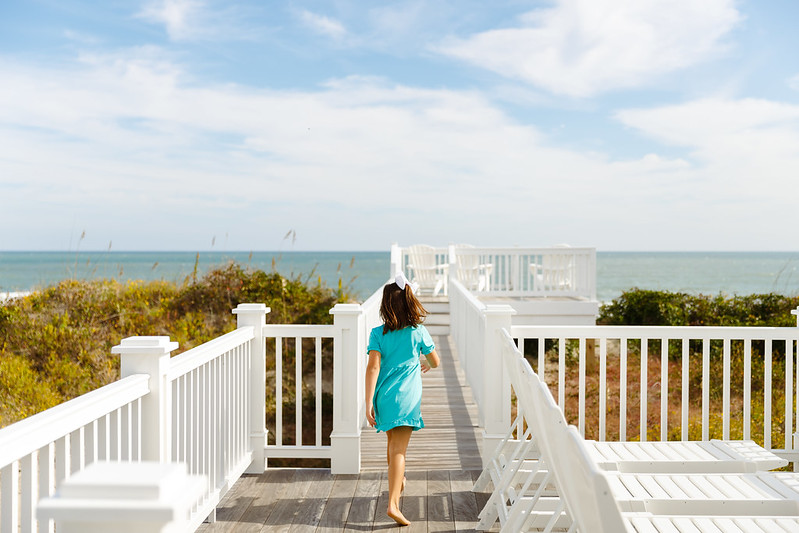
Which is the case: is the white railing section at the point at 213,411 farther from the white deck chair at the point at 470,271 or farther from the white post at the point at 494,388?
the white deck chair at the point at 470,271

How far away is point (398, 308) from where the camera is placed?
385 cm

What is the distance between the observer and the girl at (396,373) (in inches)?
151

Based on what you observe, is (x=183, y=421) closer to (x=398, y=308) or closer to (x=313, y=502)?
(x=313, y=502)

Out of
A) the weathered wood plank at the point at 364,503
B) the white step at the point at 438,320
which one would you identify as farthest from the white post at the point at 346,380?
the white step at the point at 438,320

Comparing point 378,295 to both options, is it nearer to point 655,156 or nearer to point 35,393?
point 35,393

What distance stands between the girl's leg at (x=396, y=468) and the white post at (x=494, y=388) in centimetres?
96

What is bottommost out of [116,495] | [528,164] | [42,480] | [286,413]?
[286,413]

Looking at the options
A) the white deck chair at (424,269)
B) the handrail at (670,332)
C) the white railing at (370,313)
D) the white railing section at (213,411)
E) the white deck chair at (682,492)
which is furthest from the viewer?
the white deck chair at (424,269)

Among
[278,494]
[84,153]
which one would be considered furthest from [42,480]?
[84,153]

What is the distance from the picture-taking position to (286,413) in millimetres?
8555

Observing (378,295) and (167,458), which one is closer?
(167,458)

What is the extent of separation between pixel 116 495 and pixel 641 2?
28.7 meters

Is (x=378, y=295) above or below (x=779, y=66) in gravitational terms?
below

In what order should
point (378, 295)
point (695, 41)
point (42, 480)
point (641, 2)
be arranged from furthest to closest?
1. point (695, 41)
2. point (641, 2)
3. point (378, 295)
4. point (42, 480)
